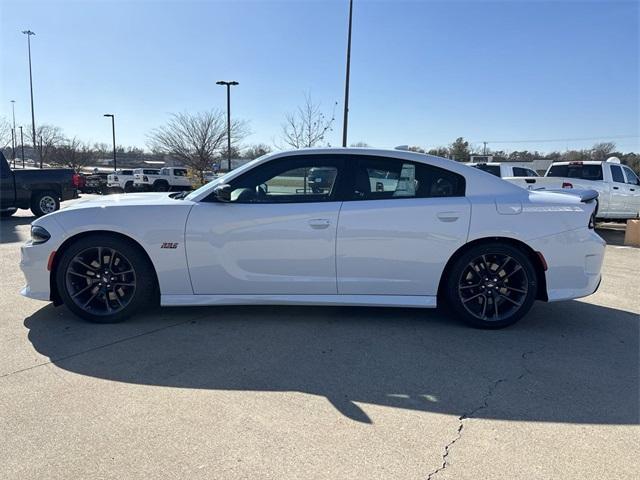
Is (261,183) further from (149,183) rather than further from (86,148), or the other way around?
(86,148)

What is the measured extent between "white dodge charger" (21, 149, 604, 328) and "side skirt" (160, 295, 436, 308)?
11 millimetres

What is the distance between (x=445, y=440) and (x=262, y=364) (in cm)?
145

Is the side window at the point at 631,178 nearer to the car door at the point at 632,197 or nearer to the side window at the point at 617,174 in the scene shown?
the car door at the point at 632,197

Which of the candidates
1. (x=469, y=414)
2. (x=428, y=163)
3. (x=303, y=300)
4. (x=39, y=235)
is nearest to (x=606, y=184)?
(x=428, y=163)

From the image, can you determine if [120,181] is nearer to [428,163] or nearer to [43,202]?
[43,202]

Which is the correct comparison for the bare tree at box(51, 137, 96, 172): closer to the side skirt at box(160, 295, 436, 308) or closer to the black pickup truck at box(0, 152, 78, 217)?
the black pickup truck at box(0, 152, 78, 217)

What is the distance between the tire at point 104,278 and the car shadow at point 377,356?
6.3 inches

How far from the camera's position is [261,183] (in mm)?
4117

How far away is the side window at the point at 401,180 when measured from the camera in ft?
13.4

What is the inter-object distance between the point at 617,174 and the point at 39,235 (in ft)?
42.0

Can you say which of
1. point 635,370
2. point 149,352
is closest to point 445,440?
point 635,370

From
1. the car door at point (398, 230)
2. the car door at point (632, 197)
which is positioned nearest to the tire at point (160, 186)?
the car door at point (632, 197)

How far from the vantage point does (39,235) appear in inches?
160

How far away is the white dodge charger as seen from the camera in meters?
3.99
